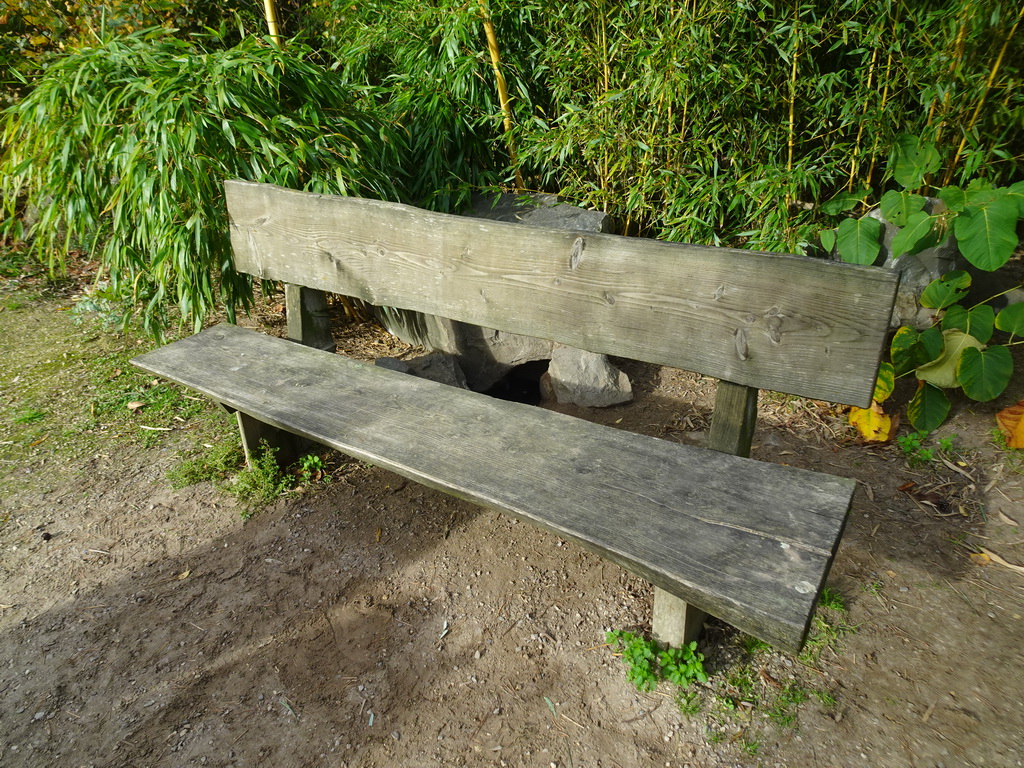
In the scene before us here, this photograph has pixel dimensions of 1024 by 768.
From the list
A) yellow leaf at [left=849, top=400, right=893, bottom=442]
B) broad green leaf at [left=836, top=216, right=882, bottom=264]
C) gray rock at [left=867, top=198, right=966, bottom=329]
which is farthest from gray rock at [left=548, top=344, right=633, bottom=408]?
gray rock at [left=867, top=198, right=966, bottom=329]

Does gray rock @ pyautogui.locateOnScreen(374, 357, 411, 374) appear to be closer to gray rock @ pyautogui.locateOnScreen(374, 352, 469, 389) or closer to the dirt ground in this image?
gray rock @ pyautogui.locateOnScreen(374, 352, 469, 389)

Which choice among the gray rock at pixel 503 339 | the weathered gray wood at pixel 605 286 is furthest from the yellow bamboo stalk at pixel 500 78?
the weathered gray wood at pixel 605 286

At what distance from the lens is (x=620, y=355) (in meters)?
2.04

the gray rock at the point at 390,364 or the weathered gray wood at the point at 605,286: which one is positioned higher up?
the weathered gray wood at the point at 605,286

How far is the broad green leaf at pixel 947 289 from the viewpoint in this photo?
111 inches

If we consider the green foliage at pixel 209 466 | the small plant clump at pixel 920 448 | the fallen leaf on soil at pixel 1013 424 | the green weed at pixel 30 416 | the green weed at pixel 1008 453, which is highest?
the fallen leaf on soil at pixel 1013 424

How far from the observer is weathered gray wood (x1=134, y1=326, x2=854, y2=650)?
1468 mm

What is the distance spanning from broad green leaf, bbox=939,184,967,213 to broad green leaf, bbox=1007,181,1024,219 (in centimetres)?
14

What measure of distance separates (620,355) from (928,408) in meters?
1.63

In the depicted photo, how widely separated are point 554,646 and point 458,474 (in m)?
0.64

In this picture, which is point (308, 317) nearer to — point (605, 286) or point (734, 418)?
point (605, 286)

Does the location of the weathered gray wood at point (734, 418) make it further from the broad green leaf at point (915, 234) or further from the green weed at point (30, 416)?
the green weed at point (30, 416)

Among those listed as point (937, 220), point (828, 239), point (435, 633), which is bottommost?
point (435, 633)

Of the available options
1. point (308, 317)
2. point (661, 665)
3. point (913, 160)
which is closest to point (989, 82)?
point (913, 160)
